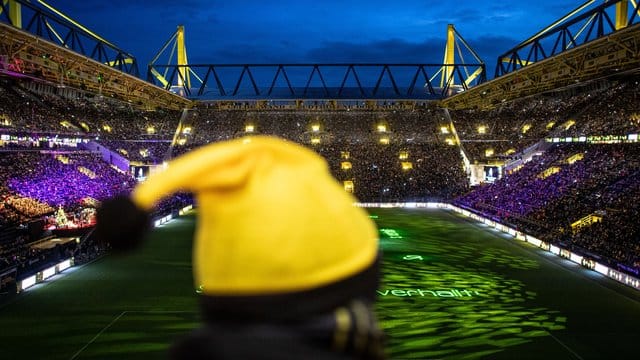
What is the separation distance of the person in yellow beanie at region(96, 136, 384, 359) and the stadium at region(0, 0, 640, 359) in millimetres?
272

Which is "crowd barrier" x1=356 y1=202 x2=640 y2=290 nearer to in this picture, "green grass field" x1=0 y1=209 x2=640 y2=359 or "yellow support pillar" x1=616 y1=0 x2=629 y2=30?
"green grass field" x1=0 y1=209 x2=640 y2=359

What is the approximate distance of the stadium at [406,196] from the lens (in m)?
16.9

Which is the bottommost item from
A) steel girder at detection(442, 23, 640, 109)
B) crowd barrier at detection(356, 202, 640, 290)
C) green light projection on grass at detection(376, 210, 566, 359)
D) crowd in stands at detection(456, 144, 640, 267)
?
green light projection on grass at detection(376, 210, 566, 359)

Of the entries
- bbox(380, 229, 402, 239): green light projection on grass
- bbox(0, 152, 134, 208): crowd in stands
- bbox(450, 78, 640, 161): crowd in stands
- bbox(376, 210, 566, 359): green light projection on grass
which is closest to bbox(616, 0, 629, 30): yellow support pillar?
Answer: bbox(450, 78, 640, 161): crowd in stands

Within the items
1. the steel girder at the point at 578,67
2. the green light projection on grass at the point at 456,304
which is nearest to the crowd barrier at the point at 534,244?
the green light projection on grass at the point at 456,304

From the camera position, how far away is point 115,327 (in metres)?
16.6

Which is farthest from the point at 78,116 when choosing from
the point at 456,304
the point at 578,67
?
the point at 456,304

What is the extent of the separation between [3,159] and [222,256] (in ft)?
143

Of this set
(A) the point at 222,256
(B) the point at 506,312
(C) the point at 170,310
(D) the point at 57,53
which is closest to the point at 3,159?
(D) the point at 57,53

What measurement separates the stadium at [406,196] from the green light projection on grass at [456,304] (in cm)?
11

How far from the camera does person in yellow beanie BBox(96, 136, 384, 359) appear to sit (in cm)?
168

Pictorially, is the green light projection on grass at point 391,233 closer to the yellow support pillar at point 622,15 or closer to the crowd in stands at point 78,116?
the yellow support pillar at point 622,15

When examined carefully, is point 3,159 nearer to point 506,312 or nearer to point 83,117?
point 83,117

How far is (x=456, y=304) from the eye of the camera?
19.6 meters
